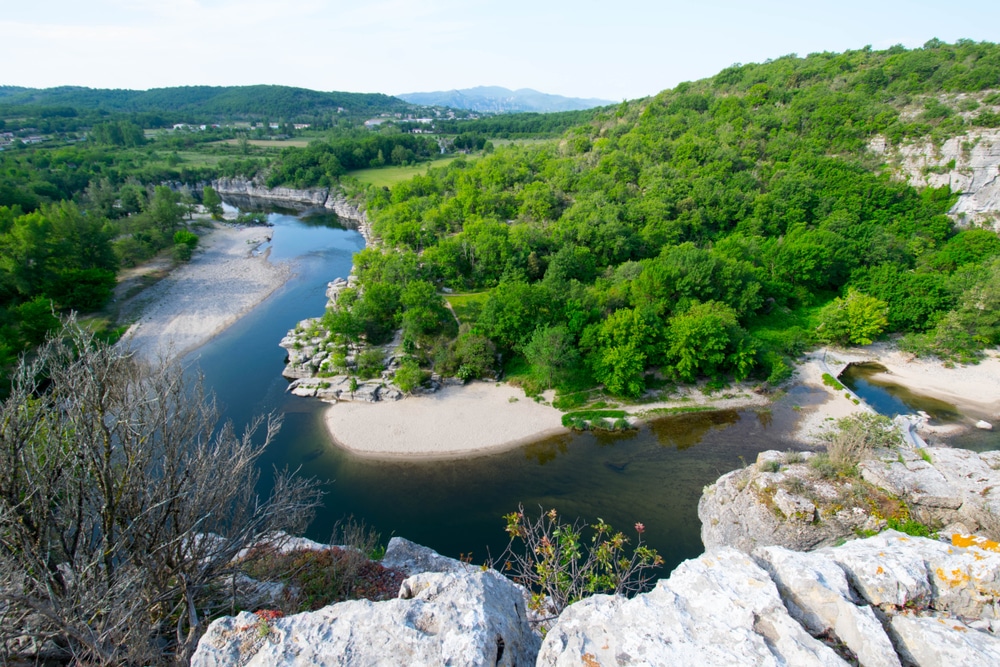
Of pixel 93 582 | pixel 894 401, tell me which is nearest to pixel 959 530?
pixel 894 401

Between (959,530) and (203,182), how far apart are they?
120 meters

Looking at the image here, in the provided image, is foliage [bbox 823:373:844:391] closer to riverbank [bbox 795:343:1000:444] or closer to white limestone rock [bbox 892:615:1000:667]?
riverbank [bbox 795:343:1000:444]

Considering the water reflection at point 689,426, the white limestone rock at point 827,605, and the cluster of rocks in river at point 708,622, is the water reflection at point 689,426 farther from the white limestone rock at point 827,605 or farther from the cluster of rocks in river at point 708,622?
the white limestone rock at point 827,605

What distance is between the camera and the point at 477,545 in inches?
862

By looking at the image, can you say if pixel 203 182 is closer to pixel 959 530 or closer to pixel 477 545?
pixel 477 545

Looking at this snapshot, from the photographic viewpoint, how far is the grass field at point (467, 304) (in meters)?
39.4

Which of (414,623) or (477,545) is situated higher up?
(414,623)

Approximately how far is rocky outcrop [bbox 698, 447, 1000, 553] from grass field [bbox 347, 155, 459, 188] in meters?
81.4

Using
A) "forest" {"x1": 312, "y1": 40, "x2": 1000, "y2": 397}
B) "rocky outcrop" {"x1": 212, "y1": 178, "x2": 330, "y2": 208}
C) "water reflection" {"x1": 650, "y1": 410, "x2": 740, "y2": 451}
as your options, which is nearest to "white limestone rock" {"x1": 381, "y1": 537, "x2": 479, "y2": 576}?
"forest" {"x1": 312, "y1": 40, "x2": 1000, "y2": 397}

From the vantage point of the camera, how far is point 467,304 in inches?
1638

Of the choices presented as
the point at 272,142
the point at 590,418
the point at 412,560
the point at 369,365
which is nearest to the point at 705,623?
the point at 412,560

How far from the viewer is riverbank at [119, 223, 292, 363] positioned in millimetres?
39594

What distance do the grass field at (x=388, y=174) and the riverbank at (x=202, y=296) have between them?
→ 31.8 meters

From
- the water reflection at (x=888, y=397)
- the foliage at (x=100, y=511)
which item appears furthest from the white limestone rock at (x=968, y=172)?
the foliage at (x=100, y=511)
